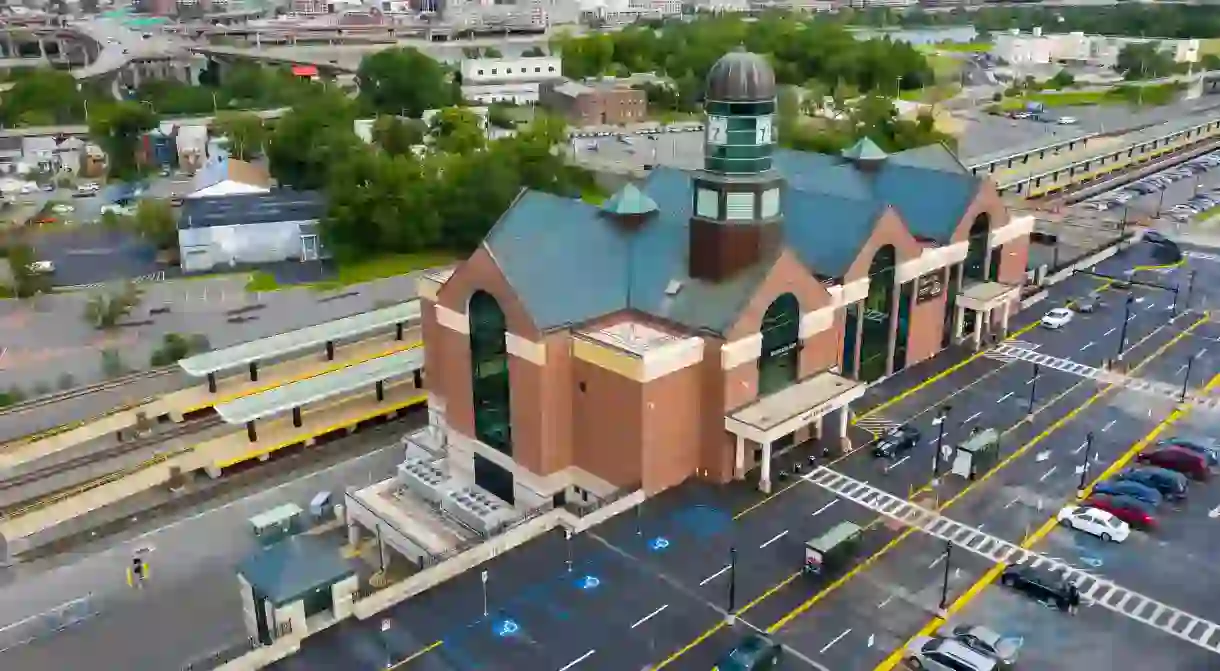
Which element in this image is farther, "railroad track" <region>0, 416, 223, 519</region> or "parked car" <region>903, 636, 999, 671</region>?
"railroad track" <region>0, 416, 223, 519</region>

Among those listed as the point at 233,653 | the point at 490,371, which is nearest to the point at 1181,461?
the point at 490,371

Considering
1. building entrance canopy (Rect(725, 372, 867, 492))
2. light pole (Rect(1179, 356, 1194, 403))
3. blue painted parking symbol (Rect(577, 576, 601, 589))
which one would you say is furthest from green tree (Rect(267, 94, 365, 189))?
light pole (Rect(1179, 356, 1194, 403))

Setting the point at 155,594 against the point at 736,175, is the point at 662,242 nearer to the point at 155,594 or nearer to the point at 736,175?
the point at 736,175

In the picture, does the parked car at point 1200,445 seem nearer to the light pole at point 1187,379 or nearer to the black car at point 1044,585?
the light pole at point 1187,379

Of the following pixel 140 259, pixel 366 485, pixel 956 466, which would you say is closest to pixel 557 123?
pixel 140 259

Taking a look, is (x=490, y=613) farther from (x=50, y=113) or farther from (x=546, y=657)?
(x=50, y=113)

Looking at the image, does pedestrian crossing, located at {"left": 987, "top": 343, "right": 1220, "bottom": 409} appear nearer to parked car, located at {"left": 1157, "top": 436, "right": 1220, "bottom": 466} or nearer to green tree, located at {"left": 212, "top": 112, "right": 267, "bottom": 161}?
parked car, located at {"left": 1157, "top": 436, "right": 1220, "bottom": 466}
